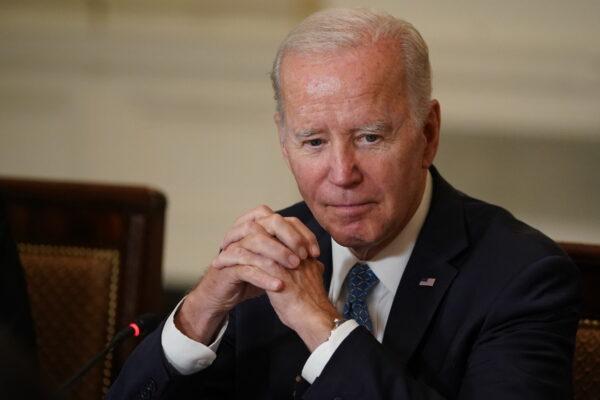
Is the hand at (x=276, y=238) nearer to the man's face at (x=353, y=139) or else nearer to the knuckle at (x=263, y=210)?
the knuckle at (x=263, y=210)

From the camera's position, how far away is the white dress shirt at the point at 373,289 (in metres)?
2.20

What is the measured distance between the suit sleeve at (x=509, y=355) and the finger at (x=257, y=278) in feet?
0.65

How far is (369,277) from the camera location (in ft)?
7.53

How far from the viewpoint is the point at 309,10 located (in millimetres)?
3654

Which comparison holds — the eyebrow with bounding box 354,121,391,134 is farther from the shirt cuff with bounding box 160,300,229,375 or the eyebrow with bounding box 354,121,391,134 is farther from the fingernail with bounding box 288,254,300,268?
the shirt cuff with bounding box 160,300,229,375

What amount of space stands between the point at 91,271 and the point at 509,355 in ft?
4.82

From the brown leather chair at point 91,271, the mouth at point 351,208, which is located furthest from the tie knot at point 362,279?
the brown leather chair at point 91,271

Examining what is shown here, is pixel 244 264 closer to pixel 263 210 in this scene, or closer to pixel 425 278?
pixel 263 210

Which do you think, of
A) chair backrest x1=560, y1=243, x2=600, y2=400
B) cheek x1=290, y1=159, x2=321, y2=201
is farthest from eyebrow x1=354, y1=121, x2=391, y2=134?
chair backrest x1=560, y1=243, x2=600, y2=400

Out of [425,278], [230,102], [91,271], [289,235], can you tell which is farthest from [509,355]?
[230,102]

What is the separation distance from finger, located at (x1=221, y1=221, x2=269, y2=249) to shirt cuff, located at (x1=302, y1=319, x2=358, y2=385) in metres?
0.27

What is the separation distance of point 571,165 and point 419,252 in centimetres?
140

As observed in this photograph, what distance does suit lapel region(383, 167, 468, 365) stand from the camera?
218 centimetres

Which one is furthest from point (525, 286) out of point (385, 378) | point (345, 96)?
point (345, 96)
